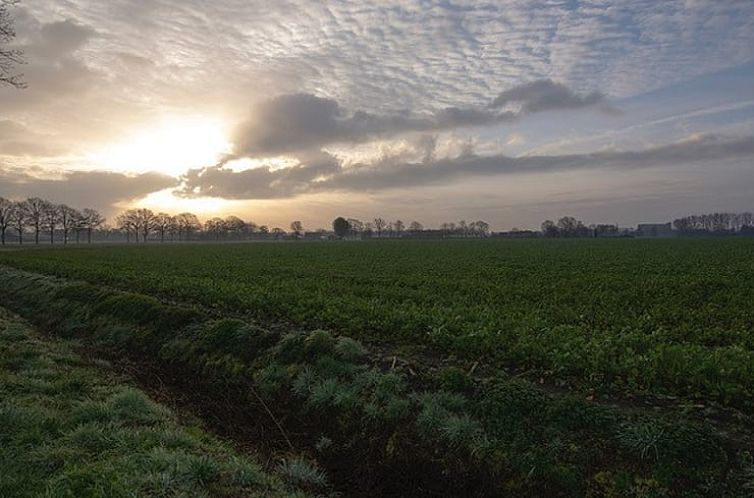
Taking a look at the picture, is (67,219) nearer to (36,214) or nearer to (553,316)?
(36,214)

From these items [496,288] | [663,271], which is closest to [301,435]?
[496,288]

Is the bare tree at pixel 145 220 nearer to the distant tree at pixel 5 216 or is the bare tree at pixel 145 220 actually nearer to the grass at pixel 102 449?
the distant tree at pixel 5 216

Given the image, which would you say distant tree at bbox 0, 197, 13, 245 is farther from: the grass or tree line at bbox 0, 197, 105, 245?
the grass

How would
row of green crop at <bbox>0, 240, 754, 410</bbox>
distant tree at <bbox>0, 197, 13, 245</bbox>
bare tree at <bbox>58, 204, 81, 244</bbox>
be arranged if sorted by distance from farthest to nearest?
1. bare tree at <bbox>58, 204, 81, 244</bbox>
2. distant tree at <bbox>0, 197, 13, 245</bbox>
3. row of green crop at <bbox>0, 240, 754, 410</bbox>

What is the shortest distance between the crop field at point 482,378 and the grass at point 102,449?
186 cm

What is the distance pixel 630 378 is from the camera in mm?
8477

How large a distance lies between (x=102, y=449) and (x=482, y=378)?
255 inches

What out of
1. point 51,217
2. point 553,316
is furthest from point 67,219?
point 553,316

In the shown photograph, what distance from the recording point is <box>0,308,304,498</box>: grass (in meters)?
5.70

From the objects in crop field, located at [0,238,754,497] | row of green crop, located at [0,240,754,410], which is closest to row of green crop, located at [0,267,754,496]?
crop field, located at [0,238,754,497]

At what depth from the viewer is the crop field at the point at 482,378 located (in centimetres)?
679

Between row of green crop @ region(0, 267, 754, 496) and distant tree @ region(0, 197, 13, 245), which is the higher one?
distant tree @ region(0, 197, 13, 245)

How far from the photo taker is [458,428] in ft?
25.7

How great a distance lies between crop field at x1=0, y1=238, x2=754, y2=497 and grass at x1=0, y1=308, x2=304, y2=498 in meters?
1.86
